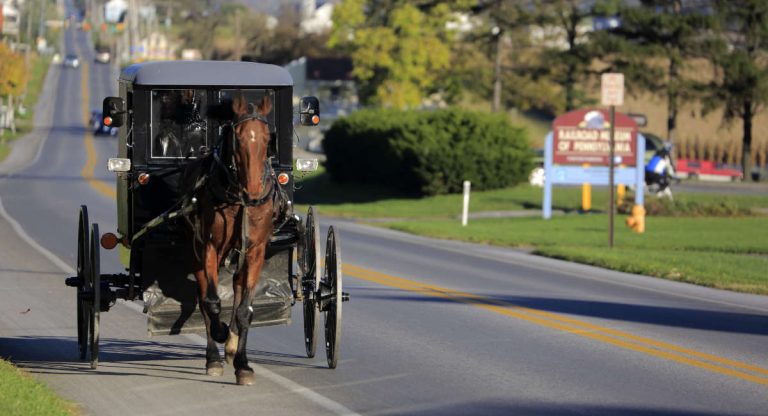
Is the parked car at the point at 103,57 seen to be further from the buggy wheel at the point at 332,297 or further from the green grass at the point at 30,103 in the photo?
the buggy wheel at the point at 332,297

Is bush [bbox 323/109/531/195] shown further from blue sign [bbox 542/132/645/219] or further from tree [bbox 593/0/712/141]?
tree [bbox 593/0/712/141]

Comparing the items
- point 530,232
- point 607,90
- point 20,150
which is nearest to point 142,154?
point 607,90

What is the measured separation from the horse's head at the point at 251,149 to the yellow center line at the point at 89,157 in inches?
1249

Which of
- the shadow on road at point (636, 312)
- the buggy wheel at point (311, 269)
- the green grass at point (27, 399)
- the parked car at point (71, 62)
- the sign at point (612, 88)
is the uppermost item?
the parked car at point (71, 62)

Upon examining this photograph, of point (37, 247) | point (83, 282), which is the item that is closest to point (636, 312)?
point (83, 282)

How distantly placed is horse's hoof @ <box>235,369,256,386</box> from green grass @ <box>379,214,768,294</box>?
412 inches

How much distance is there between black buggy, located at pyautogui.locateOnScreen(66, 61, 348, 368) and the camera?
10383 millimetres

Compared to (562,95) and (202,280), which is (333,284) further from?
(562,95)

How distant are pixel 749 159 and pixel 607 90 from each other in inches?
1427

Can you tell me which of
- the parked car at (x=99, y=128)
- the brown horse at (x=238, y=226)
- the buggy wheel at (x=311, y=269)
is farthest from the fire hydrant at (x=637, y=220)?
the parked car at (x=99, y=128)

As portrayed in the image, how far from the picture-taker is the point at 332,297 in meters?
10.3

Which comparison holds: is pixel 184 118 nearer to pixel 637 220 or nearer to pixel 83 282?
pixel 83 282

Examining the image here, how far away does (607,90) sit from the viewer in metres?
25.1

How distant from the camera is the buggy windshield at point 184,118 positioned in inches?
418
